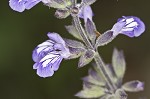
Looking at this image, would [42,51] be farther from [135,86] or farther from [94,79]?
[135,86]

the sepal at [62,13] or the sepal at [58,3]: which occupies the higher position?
the sepal at [58,3]

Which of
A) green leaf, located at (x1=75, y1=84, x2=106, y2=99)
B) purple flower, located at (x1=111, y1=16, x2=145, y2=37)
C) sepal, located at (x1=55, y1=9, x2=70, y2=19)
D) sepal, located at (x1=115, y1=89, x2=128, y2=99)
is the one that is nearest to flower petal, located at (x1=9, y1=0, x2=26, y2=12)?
sepal, located at (x1=55, y1=9, x2=70, y2=19)

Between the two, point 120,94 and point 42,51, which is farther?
point 120,94

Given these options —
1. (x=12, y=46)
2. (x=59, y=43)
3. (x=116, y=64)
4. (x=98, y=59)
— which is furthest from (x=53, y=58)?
(x=12, y=46)

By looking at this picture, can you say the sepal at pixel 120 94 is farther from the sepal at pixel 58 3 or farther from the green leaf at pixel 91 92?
the sepal at pixel 58 3

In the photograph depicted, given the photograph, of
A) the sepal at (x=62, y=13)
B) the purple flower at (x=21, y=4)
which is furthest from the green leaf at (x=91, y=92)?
the purple flower at (x=21, y=4)

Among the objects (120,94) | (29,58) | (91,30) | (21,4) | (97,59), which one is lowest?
(120,94)

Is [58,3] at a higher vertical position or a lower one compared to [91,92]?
higher

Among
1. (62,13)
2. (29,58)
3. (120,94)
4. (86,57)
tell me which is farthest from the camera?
(29,58)

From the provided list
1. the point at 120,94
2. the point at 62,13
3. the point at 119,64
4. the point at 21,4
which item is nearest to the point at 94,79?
the point at 119,64
